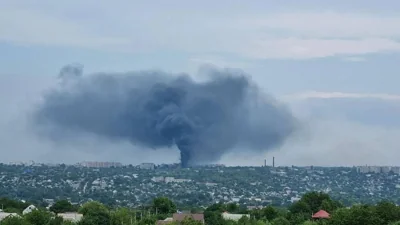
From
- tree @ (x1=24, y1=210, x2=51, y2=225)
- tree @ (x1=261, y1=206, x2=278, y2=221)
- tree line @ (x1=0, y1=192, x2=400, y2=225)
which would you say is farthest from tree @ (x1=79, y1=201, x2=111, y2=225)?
tree @ (x1=261, y1=206, x2=278, y2=221)

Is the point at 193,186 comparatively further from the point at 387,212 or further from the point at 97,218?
the point at 387,212

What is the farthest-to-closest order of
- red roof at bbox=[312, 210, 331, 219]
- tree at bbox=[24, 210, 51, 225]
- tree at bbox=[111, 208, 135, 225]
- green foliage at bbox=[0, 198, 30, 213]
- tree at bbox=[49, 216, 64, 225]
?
1. green foliage at bbox=[0, 198, 30, 213]
2. red roof at bbox=[312, 210, 331, 219]
3. tree at bbox=[111, 208, 135, 225]
4. tree at bbox=[49, 216, 64, 225]
5. tree at bbox=[24, 210, 51, 225]

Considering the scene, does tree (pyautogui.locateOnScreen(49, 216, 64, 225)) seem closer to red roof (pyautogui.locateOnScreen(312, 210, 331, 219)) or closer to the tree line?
the tree line

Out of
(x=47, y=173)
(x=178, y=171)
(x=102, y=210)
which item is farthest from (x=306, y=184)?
(x=102, y=210)

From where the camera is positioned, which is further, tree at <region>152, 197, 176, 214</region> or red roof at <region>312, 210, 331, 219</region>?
tree at <region>152, 197, 176, 214</region>

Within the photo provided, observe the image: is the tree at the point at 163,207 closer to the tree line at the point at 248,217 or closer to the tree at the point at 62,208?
the tree line at the point at 248,217

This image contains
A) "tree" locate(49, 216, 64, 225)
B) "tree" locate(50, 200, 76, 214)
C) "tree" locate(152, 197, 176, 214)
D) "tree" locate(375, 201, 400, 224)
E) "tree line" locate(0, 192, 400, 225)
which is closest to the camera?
"tree line" locate(0, 192, 400, 225)

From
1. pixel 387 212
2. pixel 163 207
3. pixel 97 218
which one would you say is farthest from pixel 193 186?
pixel 387 212

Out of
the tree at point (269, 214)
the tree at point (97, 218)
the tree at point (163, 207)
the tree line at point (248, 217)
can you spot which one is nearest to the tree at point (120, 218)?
the tree line at point (248, 217)

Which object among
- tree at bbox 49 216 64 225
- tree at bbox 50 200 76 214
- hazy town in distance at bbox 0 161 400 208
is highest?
hazy town in distance at bbox 0 161 400 208

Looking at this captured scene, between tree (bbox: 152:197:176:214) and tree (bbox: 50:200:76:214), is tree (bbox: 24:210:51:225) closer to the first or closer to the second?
tree (bbox: 152:197:176:214)

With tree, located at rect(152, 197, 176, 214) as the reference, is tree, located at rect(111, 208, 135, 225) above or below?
below
